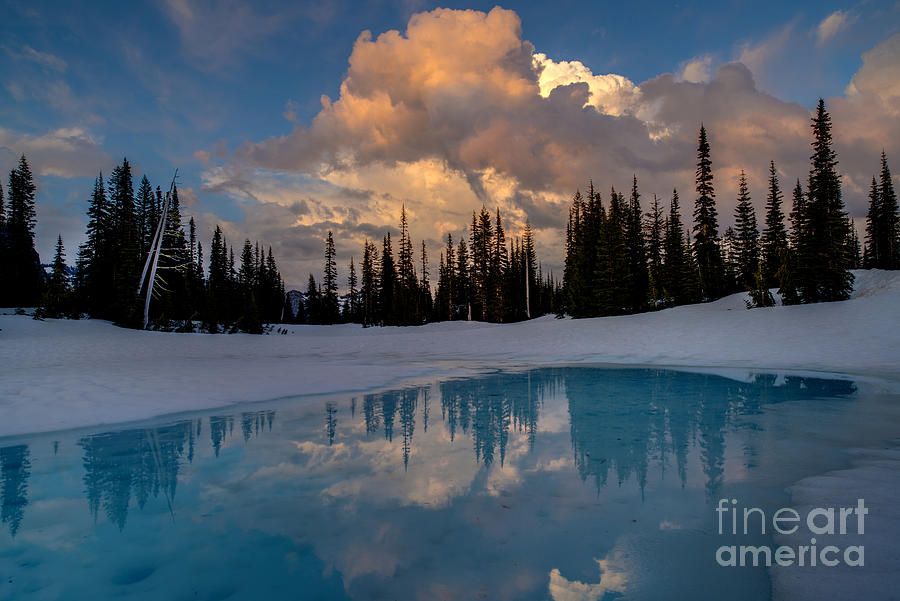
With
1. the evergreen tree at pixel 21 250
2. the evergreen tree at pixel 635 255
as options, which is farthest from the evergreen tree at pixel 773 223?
the evergreen tree at pixel 21 250

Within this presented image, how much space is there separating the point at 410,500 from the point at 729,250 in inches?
2234

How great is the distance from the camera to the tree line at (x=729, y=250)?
78.5 feet

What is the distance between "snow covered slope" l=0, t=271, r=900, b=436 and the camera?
9672mm

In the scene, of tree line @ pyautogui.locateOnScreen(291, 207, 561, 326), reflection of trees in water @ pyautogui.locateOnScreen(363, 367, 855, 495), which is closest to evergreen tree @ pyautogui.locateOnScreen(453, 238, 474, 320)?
tree line @ pyautogui.locateOnScreen(291, 207, 561, 326)

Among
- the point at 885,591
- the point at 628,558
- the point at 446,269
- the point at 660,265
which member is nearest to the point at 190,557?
the point at 628,558

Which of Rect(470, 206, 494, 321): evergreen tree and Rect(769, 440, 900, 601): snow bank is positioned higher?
Rect(470, 206, 494, 321): evergreen tree

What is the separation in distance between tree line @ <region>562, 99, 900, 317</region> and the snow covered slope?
3613 millimetres

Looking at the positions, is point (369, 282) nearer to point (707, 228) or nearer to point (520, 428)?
point (707, 228)

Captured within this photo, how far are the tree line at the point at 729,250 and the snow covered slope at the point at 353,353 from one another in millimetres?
3613

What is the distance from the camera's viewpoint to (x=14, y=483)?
17.0ft

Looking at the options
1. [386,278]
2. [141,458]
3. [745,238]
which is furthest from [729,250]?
[141,458]

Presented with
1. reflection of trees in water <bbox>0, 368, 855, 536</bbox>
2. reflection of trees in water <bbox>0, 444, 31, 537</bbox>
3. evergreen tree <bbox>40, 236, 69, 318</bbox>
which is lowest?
reflection of trees in water <bbox>0, 444, 31, 537</bbox>

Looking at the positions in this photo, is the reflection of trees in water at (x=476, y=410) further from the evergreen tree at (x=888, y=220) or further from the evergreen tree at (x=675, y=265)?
the evergreen tree at (x=888, y=220)

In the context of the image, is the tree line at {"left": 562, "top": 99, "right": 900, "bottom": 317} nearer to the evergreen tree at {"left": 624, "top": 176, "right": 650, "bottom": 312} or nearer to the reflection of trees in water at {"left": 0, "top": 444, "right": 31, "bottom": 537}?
the evergreen tree at {"left": 624, "top": 176, "right": 650, "bottom": 312}
